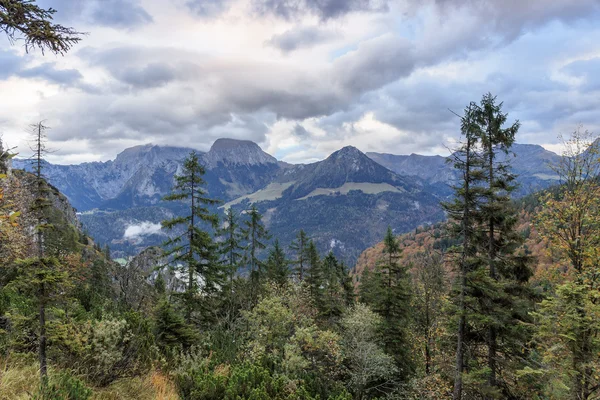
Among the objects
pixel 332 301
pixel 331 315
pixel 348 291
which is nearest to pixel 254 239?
pixel 332 301

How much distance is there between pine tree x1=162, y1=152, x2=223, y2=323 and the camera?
73.6 ft

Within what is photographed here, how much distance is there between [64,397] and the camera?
6059mm

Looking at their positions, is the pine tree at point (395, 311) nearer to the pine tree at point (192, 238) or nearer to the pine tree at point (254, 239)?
the pine tree at point (254, 239)

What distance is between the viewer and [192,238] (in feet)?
74.9

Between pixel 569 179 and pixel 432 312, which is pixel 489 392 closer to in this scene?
pixel 569 179

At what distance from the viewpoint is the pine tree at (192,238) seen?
22438 mm

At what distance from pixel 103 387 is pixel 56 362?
1806 mm

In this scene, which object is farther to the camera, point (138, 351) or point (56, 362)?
point (138, 351)

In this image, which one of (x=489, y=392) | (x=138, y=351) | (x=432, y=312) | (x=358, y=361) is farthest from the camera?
(x=432, y=312)

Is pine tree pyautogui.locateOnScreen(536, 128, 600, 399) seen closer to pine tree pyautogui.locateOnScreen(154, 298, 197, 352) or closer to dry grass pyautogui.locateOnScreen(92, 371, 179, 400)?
dry grass pyautogui.locateOnScreen(92, 371, 179, 400)

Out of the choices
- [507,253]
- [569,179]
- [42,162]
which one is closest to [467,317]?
[507,253]

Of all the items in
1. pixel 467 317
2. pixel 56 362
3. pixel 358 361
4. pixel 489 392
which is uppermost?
pixel 56 362

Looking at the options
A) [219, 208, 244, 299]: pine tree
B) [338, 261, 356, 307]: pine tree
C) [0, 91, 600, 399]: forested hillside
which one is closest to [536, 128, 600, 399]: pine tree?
[0, 91, 600, 399]: forested hillside

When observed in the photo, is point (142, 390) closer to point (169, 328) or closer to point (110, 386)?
point (110, 386)
